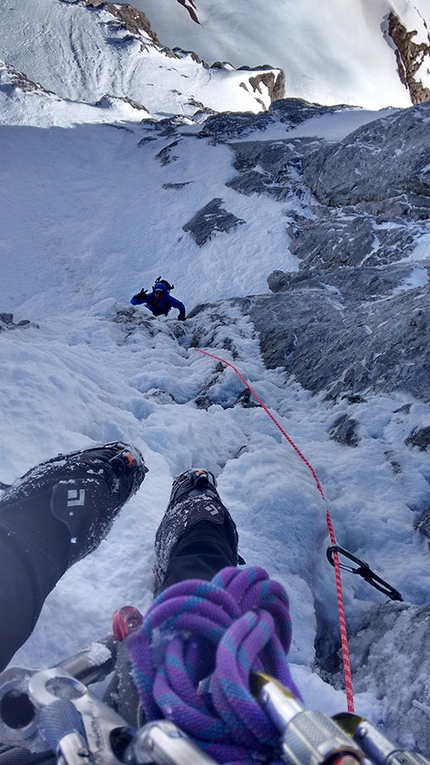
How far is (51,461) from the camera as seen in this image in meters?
2.43

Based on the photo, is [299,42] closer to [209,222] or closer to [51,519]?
[209,222]

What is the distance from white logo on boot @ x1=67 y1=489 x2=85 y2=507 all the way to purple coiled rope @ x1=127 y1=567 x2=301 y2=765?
99 cm

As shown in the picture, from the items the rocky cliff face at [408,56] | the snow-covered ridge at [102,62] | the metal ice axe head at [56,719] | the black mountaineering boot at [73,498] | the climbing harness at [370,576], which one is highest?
the rocky cliff face at [408,56]

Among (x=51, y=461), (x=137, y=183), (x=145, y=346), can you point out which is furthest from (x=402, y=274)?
(x=137, y=183)

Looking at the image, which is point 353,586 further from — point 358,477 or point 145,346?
point 145,346

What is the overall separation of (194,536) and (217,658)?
106 centimetres

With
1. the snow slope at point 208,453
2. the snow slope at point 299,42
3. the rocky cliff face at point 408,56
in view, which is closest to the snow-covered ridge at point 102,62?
the snow slope at point 299,42

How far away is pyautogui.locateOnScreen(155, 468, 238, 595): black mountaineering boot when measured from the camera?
179 cm

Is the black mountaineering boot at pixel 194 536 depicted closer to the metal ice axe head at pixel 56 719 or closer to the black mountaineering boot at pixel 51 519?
the black mountaineering boot at pixel 51 519

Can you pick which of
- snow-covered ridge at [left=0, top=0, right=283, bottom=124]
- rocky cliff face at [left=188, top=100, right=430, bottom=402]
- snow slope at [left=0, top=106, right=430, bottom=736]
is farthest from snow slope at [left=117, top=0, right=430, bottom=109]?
snow slope at [left=0, top=106, right=430, bottom=736]

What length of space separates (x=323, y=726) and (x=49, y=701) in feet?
1.96

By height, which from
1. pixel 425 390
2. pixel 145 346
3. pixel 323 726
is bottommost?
pixel 145 346

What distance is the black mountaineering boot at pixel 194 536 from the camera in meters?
1.79

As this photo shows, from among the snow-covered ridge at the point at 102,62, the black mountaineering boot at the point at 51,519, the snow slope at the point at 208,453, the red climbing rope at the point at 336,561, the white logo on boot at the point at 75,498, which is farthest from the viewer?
the snow-covered ridge at the point at 102,62
